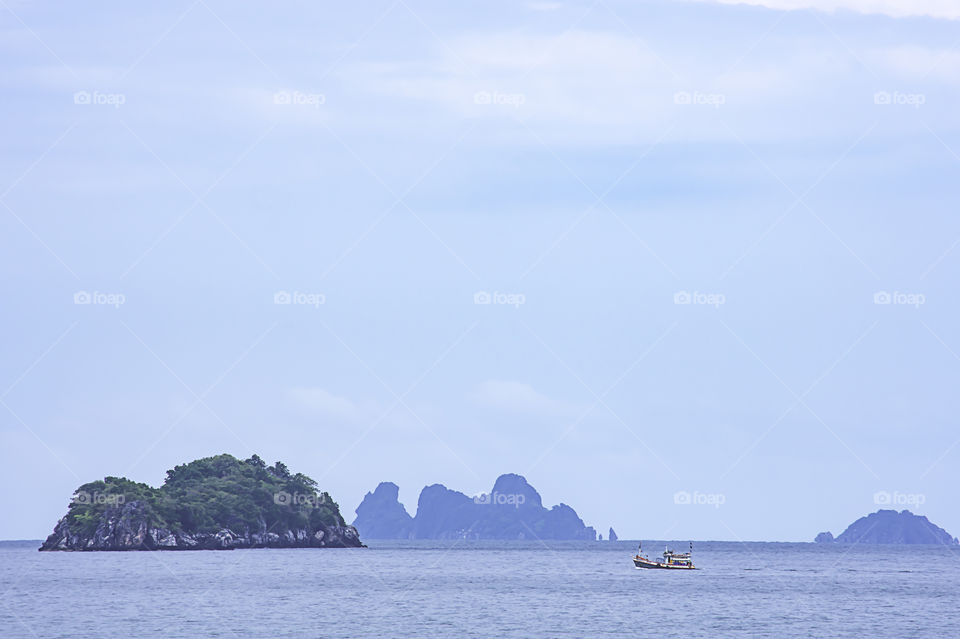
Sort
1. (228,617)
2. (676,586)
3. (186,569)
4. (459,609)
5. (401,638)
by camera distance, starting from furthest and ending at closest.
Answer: (186,569), (676,586), (459,609), (228,617), (401,638)

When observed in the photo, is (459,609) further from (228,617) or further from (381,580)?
(381,580)

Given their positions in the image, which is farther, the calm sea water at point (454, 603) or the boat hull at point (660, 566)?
the boat hull at point (660, 566)

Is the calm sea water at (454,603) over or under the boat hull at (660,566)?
under

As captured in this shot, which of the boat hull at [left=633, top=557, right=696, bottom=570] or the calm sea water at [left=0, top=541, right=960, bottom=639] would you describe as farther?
the boat hull at [left=633, top=557, right=696, bottom=570]

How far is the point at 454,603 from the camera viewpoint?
97.5m

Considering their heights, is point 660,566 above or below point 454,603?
above

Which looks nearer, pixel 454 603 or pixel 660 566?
pixel 454 603

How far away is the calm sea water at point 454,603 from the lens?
76312 mm

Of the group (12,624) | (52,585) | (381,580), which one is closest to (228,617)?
(12,624)

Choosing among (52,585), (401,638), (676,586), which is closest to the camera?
(401,638)

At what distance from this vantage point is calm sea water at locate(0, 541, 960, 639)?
76312 mm

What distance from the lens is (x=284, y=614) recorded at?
277ft

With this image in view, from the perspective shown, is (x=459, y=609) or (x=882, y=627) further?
(x=459, y=609)

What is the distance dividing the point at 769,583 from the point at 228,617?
71.7 metres
